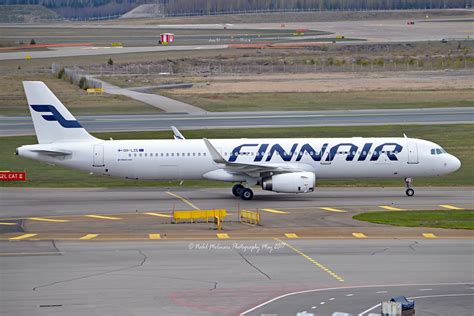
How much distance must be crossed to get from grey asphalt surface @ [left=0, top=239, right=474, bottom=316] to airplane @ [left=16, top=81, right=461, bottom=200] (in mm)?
15140

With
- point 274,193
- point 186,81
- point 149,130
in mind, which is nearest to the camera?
point 274,193

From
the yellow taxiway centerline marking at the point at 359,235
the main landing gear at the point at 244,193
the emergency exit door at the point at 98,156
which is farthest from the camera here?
the emergency exit door at the point at 98,156

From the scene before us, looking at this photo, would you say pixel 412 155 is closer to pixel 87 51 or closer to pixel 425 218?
pixel 425 218

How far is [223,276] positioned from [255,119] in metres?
61.9

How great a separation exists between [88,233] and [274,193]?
18.0 meters

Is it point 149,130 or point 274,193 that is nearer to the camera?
point 274,193

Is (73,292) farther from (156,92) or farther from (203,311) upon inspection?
(156,92)

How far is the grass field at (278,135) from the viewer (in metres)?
66.6

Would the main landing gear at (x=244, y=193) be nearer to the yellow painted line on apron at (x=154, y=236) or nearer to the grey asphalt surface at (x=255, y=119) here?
the yellow painted line on apron at (x=154, y=236)

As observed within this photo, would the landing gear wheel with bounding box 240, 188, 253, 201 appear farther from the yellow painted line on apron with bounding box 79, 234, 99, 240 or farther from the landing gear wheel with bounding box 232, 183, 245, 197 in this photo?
the yellow painted line on apron with bounding box 79, 234, 99, 240

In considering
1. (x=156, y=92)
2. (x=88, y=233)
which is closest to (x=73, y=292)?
(x=88, y=233)

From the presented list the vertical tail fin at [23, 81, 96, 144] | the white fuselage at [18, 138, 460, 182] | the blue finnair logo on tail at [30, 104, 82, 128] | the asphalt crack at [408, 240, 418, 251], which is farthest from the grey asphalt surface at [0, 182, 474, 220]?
the asphalt crack at [408, 240, 418, 251]

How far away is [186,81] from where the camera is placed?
140250mm

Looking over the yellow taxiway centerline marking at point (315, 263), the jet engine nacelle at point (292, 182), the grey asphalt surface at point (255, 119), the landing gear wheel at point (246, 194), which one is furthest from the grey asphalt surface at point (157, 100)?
the yellow taxiway centerline marking at point (315, 263)
